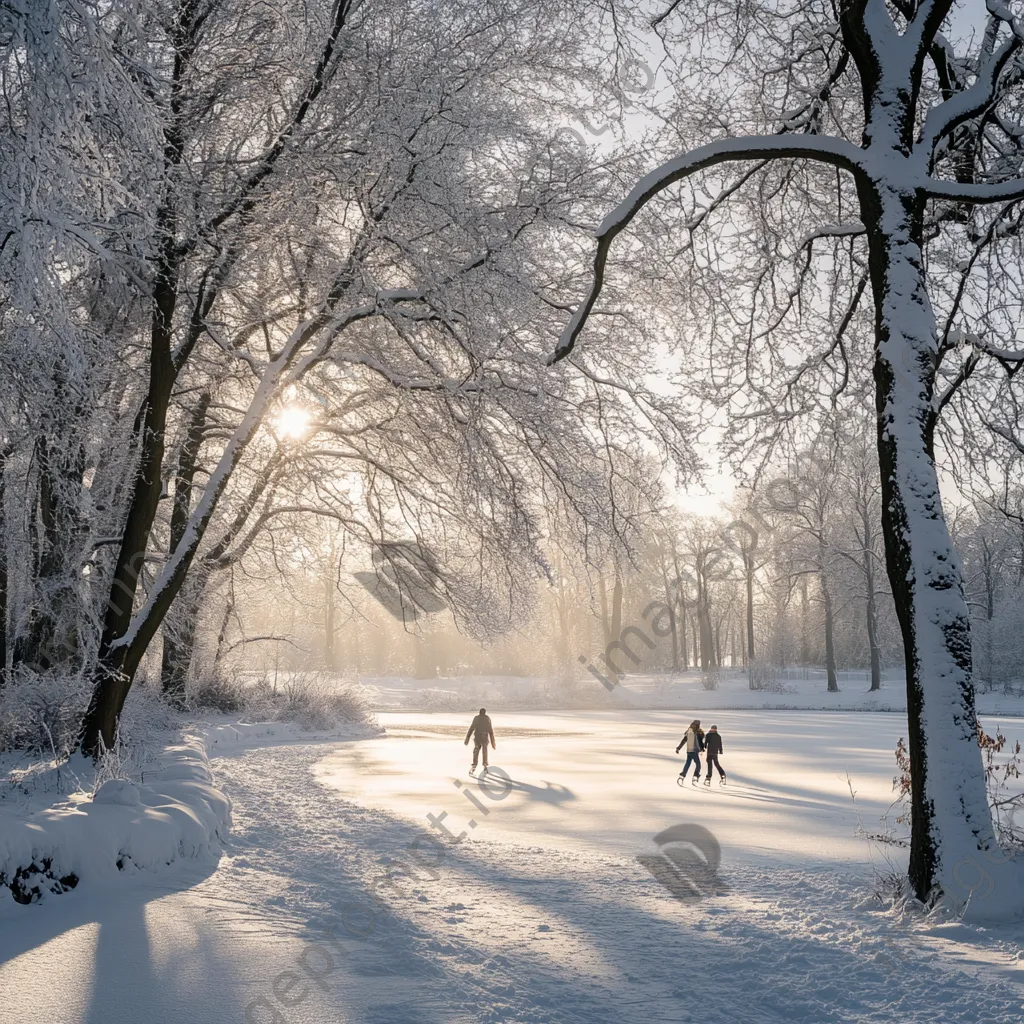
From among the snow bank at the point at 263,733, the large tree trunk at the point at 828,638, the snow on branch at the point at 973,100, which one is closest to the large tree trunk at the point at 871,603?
the large tree trunk at the point at 828,638

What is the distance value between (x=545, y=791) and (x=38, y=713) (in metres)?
7.47

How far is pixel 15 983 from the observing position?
482 cm

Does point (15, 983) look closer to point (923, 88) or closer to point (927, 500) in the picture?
point (927, 500)

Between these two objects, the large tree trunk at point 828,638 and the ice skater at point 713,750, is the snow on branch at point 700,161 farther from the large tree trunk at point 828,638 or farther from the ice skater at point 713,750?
the large tree trunk at point 828,638

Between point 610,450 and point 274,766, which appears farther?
point 274,766

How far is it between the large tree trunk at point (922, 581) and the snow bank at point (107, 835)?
20.8ft

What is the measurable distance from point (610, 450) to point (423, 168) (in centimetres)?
452

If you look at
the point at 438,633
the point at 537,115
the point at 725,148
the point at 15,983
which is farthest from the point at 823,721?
the point at 438,633

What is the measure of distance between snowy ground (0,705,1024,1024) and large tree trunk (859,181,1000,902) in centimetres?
66

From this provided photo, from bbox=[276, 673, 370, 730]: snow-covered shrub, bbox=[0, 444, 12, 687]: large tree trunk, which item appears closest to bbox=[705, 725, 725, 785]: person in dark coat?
bbox=[0, 444, 12, 687]: large tree trunk

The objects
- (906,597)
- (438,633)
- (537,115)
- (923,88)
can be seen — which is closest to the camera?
(906,597)

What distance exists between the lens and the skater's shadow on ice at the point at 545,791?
1252 centimetres

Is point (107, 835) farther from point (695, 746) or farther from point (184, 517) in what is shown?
point (184, 517)

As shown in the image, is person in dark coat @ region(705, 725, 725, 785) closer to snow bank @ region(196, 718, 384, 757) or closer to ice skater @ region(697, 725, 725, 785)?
ice skater @ region(697, 725, 725, 785)
